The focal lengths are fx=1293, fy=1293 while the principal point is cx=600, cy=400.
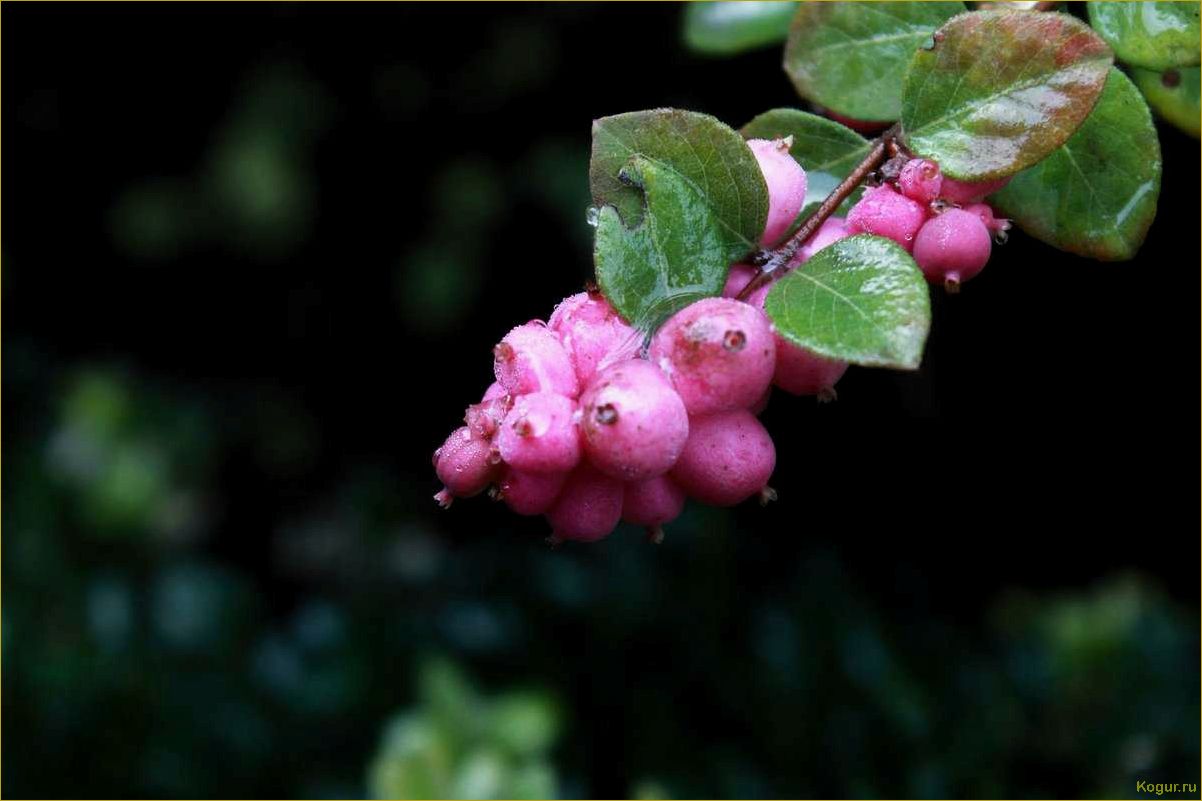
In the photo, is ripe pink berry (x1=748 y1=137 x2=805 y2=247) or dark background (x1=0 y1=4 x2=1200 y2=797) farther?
dark background (x1=0 y1=4 x2=1200 y2=797)

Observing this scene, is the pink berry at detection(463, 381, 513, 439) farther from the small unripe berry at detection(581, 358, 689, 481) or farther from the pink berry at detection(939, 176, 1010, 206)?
the pink berry at detection(939, 176, 1010, 206)

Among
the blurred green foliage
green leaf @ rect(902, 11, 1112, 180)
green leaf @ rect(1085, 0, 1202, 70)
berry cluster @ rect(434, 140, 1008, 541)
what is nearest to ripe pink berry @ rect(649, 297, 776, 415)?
berry cluster @ rect(434, 140, 1008, 541)

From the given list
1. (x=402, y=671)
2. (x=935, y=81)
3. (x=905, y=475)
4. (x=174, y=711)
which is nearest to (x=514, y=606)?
(x=402, y=671)

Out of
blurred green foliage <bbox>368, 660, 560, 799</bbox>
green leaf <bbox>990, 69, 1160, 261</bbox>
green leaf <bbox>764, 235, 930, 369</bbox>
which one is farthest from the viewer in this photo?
blurred green foliage <bbox>368, 660, 560, 799</bbox>

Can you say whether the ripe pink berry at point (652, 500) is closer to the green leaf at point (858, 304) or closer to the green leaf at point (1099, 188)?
the green leaf at point (858, 304)

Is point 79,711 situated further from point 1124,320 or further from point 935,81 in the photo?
point 1124,320
